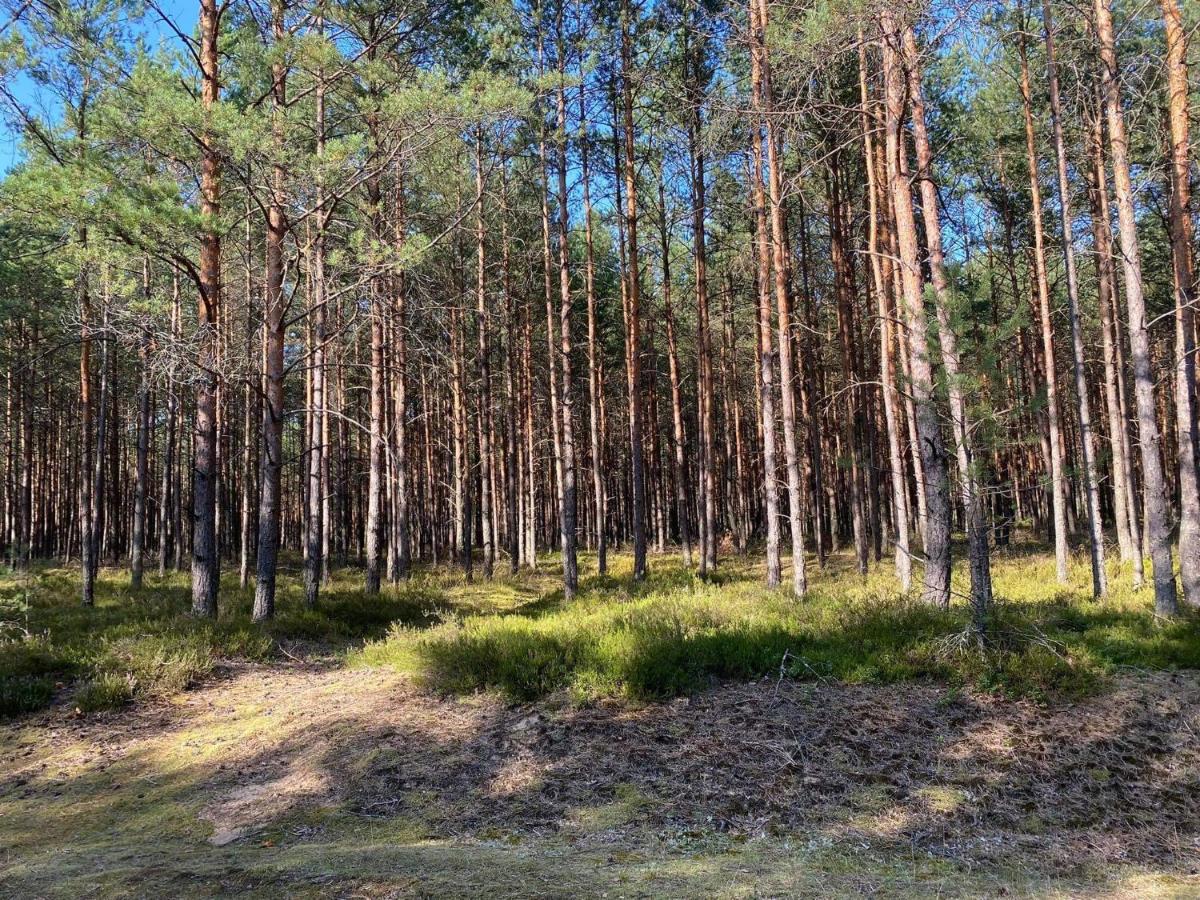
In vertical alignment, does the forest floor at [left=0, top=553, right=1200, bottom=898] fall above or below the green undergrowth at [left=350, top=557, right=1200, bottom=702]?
below

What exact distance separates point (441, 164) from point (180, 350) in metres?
7.65

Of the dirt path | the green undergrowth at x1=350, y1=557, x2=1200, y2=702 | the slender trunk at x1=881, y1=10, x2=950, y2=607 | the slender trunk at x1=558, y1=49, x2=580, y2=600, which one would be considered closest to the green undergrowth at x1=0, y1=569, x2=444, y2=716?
the dirt path

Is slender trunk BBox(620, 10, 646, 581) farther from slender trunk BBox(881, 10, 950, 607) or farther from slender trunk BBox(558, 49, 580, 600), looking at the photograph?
slender trunk BBox(881, 10, 950, 607)

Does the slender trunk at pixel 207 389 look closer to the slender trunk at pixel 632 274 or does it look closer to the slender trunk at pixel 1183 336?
the slender trunk at pixel 632 274

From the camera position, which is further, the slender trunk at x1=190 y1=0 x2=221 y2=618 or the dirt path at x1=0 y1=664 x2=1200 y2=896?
the slender trunk at x1=190 y1=0 x2=221 y2=618

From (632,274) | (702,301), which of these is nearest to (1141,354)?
(632,274)

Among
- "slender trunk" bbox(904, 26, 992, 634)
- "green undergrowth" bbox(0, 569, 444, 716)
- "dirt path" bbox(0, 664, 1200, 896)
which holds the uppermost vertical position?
"slender trunk" bbox(904, 26, 992, 634)

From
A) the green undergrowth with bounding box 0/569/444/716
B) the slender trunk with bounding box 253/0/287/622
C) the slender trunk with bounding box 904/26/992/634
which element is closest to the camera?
the slender trunk with bounding box 904/26/992/634

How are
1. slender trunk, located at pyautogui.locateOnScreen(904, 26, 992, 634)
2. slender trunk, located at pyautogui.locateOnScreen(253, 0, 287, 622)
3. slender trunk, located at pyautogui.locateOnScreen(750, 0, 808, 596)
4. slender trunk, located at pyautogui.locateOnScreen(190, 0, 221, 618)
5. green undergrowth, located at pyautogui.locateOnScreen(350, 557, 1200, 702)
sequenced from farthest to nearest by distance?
slender trunk, located at pyautogui.locateOnScreen(750, 0, 808, 596) → slender trunk, located at pyautogui.locateOnScreen(253, 0, 287, 622) → slender trunk, located at pyautogui.locateOnScreen(190, 0, 221, 618) → green undergrowth, located at pyautogui.locateOnScreen(350, 557, 1200, 702) → slender trunk, located at pyautogui.locateOnScreen(904, 26, 992, 634)

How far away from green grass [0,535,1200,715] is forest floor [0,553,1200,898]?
47mm

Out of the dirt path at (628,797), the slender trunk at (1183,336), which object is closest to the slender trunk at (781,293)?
the slender trunk at (1183,336)

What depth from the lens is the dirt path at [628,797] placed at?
3779mm

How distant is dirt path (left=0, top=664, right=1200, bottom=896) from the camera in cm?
378

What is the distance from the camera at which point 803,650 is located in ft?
23.2
